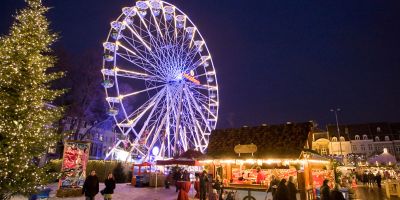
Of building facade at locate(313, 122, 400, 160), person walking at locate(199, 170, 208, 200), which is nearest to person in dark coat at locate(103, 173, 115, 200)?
person walking at locate(199, 170, 208, 200)

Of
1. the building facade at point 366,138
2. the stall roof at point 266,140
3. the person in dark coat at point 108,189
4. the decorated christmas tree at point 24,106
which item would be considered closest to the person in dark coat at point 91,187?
the person in dark coat at point 108,189

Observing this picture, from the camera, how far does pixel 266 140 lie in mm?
15109

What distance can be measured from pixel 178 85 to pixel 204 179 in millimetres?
12666

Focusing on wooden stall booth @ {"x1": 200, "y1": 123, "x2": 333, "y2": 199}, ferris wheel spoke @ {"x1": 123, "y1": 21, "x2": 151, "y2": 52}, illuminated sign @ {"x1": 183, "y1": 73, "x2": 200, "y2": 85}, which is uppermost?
ferris wheel spoke @ {"x1": 123, "y1": 21, "x2": 151, "y2": 52}

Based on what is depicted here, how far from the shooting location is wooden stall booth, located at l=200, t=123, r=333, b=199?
13.5 meters

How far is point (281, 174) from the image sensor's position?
50.6ft

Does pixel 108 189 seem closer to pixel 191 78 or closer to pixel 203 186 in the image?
pixel 203 186

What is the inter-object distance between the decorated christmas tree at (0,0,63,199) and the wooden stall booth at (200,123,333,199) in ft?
25.7

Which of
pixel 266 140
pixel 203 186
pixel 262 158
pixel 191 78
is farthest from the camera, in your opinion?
pixel 191 78

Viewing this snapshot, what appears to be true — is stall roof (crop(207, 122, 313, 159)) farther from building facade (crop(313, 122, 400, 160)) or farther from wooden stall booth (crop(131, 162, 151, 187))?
building facade (crop(313, 122, 400, 160))

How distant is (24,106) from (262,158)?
1017cm

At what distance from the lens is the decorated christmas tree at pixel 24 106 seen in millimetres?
9445

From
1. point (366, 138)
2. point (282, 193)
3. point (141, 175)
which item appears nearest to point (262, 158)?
point (282, 193)

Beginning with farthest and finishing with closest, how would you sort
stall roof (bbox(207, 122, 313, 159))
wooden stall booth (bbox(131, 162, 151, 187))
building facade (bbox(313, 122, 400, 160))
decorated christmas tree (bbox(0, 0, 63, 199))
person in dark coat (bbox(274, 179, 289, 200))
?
building facade (bbox(313, 122, 400, 160)), wooden stall booth (bbox(131, 162, 151, 187)), stall roof (bbox(207, 122, 313, 159)), decorated christmas tree (bbox(0, 0, 63, 199)), person in dark coat (bbox(274, 179, 289, 200))
